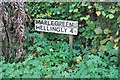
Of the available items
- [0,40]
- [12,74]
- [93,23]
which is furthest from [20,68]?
[93,23]

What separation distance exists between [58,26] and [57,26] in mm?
16

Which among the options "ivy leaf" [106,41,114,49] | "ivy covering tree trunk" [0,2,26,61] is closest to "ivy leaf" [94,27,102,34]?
"ivy leaf" [106,41,114,49]

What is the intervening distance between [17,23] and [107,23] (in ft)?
3.75

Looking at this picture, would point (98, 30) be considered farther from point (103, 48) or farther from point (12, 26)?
point (12, 26)

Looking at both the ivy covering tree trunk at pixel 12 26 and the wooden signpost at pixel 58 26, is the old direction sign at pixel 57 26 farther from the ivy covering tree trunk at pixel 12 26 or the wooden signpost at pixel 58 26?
the ivy covering tree trunk at pixel 12 26

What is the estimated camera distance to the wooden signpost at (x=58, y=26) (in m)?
3.41

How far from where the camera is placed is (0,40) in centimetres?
344

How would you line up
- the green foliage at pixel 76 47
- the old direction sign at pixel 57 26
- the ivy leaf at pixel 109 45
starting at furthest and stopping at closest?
the old direction sign at pixel 57 26, the ivy leaf at pixel 109 45, the green foliage at pixel 76 47

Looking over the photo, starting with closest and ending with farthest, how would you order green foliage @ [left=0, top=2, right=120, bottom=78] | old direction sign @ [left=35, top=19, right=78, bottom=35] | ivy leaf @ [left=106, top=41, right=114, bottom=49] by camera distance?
1. green foliage @ [left=0, top=2, right=120, bottom=78]
2. ivy leaf @ [left=106, top=41, right=114, bottom=49]
3. old direction sign @ [left=35, top=19, right=78, bottom=35]

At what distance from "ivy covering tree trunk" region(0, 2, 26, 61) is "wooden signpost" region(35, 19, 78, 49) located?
384mm

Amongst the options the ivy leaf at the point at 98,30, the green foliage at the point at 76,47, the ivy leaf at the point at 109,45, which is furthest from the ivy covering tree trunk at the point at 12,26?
the ivy leaf at the point at 109,45

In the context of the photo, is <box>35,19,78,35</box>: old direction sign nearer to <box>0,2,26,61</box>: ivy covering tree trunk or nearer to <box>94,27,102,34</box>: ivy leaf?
<box>94,27,102,34</box>: ivy leaf

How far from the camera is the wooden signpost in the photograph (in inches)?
134

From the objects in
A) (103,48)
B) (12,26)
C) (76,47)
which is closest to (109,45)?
(103,48)
